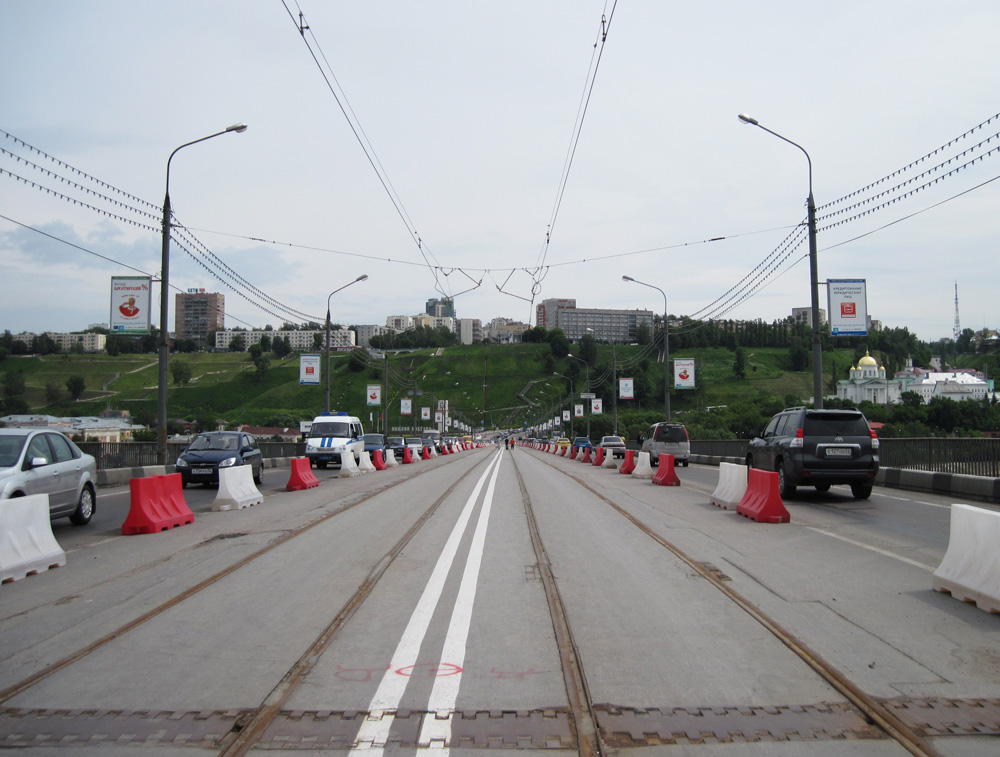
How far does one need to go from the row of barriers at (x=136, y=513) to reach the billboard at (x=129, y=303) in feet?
21.6

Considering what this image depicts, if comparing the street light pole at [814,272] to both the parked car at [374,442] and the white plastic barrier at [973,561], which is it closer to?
the white plastic barrier at [973,561]

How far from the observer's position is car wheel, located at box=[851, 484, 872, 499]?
16.4 meters

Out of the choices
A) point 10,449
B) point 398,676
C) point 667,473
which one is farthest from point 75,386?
point 398,676

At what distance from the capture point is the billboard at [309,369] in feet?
143

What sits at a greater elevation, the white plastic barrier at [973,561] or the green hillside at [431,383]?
the green hillside at [431,383]

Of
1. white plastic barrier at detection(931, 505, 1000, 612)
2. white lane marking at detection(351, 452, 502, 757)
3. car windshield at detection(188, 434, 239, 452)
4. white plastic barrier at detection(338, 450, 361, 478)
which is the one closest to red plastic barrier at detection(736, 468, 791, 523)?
white plastic barrier at detection(931, 505, 1000, 612)

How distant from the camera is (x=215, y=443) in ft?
69.6

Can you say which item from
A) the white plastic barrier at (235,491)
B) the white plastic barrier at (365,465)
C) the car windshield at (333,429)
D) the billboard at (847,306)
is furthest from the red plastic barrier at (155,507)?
the billboard at (847,306)

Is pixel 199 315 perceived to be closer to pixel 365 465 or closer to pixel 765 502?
pixel 365 465

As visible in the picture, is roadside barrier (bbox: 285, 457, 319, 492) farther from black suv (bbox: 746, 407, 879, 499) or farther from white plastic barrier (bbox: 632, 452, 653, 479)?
black suv (bbox: 746, 407, 879, 499)

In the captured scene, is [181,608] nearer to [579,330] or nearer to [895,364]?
[579,330]

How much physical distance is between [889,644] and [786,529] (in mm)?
6547

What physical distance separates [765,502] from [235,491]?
10257 millimetres

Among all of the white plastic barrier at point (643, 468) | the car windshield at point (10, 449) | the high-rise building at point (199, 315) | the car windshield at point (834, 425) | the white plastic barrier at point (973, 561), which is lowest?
the white plastic barrier at point (643, 468)
